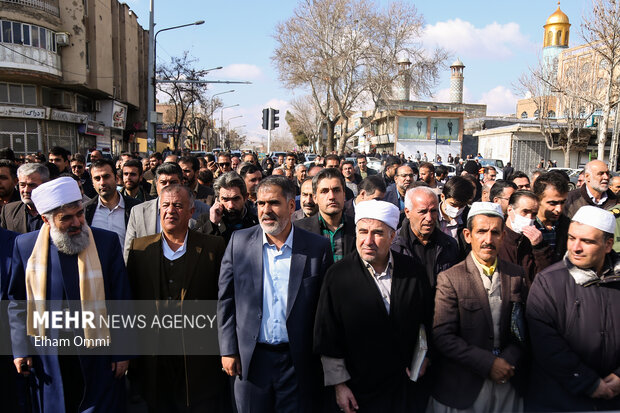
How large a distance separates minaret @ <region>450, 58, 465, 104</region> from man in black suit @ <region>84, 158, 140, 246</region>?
2801 inches

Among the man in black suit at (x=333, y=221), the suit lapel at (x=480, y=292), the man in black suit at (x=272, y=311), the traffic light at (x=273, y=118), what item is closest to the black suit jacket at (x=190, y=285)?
the man in black suit at (x=272, y=311)

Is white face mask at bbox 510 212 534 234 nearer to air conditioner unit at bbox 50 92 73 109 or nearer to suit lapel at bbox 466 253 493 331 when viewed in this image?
suit lapel at bbox 466 253 493 331

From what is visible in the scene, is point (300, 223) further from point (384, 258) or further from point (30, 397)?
point (30, 397)

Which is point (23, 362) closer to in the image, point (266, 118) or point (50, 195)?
point (50, 195)

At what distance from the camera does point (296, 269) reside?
306cm

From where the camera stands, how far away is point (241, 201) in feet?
14.3

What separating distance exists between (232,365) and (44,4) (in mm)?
29003

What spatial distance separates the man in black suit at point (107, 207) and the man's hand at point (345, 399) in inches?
116

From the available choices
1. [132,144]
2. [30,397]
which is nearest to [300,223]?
[30,397]

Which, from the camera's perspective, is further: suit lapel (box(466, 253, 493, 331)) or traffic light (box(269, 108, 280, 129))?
traffic light (box(269, 108, 280, 129))

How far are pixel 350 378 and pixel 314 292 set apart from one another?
59 cm

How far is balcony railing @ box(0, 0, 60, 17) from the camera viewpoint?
24.1 meters

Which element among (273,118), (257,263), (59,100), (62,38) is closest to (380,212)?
(257,263)

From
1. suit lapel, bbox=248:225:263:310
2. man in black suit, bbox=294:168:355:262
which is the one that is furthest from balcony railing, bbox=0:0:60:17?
suit lapel, bbox=248:225:263:310
